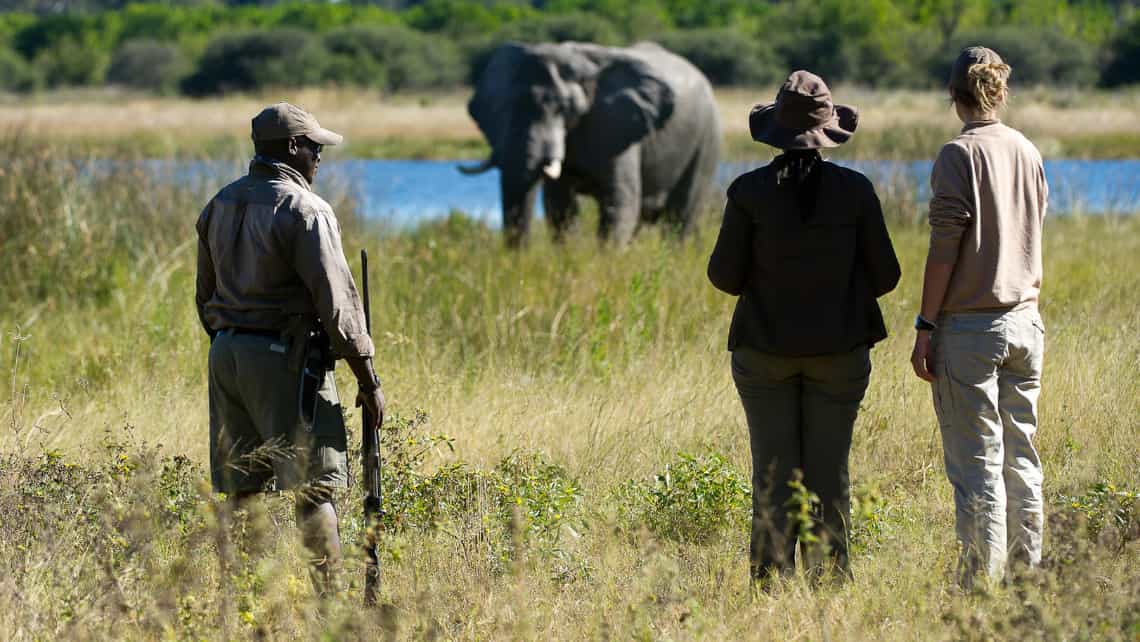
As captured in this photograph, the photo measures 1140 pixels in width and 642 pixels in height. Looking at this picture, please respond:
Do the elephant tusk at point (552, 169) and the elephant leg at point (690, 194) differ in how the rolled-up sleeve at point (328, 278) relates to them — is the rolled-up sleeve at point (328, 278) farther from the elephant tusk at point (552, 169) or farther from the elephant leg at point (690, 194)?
the elephant leg at point (690, 194)

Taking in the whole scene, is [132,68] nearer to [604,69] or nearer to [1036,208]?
[604,69]

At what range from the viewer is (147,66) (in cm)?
6469

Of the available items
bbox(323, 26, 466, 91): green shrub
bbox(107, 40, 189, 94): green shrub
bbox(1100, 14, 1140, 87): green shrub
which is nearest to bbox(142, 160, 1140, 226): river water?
bbox(323, 26, 466, 91): green shrub

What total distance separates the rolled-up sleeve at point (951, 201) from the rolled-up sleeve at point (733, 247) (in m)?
0.57

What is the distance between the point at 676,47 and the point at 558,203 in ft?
154

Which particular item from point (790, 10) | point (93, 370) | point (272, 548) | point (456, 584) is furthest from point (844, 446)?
point (790, 10)

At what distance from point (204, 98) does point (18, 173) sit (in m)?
44.1

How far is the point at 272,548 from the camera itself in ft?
17.4

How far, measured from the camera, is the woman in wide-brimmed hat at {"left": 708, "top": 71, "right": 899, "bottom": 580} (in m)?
4.63

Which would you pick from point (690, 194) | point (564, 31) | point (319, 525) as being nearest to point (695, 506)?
point (319, 525)

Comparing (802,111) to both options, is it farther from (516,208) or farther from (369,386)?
(516,208)

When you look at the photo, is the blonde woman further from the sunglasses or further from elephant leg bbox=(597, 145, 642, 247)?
elephant leg bbox=(597, 145, 642, 247)

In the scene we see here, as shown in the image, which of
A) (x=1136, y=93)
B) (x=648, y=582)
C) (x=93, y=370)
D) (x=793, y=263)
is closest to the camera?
(x=648, y=582)

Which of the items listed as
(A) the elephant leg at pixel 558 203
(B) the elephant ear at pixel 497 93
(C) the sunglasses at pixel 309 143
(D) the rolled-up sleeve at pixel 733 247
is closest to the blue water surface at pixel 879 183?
(B) the elephant ear at pixel 497 93
